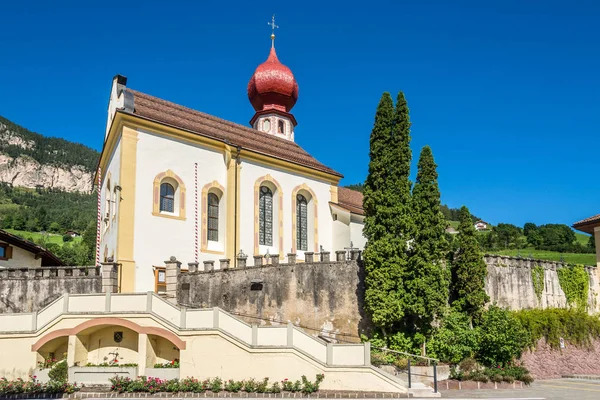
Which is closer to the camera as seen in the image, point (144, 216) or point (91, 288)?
point (91, 288)

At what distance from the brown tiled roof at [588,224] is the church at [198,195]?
496 inches

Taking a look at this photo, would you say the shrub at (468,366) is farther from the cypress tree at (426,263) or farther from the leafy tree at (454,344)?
the cypress tree at (426,263)

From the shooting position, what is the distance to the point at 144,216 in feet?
93.7

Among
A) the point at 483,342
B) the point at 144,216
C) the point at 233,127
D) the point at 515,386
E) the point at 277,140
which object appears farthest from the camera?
the point at 277,140

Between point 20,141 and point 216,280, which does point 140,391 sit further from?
point 20,141

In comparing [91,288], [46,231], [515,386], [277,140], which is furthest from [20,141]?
[515,386]

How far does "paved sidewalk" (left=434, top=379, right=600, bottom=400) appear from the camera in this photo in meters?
18.7

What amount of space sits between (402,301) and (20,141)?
17866 centimetres

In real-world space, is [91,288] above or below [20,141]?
below

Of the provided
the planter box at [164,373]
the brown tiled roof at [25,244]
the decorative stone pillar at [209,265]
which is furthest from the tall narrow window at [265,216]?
the planter box at [164,373]

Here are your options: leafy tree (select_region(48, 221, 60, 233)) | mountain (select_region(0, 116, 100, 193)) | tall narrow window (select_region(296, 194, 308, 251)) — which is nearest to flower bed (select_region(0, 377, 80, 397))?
tall narrow window (select_region(296, 194, 308, 251))

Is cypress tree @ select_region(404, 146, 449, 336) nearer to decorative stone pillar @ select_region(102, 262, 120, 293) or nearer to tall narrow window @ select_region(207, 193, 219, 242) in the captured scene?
tall narrow window @ select_region(207, 193, 219, 242)

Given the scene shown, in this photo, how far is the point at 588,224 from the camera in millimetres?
32969

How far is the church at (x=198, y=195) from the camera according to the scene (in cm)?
2839
